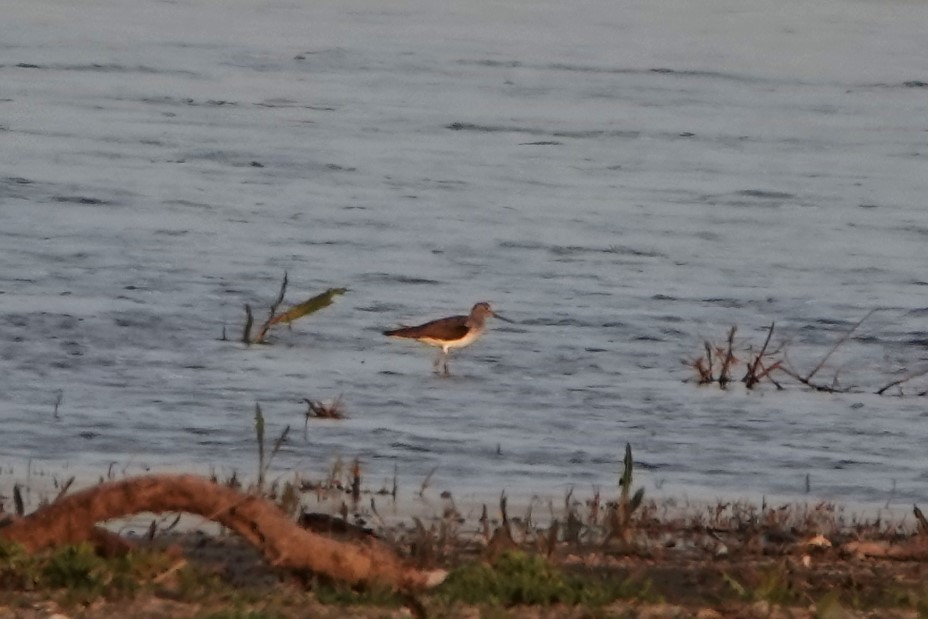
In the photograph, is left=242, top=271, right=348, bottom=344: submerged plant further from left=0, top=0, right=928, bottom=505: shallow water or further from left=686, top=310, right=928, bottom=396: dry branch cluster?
left=686, top=310, right=928, bottom=396: dry branch cluster

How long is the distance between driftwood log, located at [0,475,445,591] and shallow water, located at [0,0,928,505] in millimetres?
2698

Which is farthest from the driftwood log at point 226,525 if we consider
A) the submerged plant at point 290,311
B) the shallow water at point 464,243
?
the submerged plant at point 290,311

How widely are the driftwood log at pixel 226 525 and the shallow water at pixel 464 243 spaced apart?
2698 millimetres

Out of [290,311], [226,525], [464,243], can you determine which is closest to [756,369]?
[290,311]

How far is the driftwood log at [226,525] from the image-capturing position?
5.43 m

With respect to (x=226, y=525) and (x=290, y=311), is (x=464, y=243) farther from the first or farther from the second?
(x=226, y=525)

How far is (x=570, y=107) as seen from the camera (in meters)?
19.9

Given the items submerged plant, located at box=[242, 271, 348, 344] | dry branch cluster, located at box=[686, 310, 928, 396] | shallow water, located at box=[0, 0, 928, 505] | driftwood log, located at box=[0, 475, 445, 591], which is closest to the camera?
driftwood log, located at box=[0, 475, 445, 591]

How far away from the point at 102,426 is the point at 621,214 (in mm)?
6376

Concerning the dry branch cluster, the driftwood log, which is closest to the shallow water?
the dry branch cluster

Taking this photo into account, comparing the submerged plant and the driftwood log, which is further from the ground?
the submerged plant

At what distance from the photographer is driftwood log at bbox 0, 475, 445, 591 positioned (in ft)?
17.8

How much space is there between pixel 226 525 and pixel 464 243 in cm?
846

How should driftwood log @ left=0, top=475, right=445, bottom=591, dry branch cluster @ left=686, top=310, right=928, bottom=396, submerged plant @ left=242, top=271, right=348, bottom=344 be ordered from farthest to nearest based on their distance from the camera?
submerged plant @ left=242, top=271, right=348, bottom=344 < dry branch cluster @ left=686, top=310, right=928, bottom=396 < driftwood log @ left=0, top=475, right=445, bottom=591
